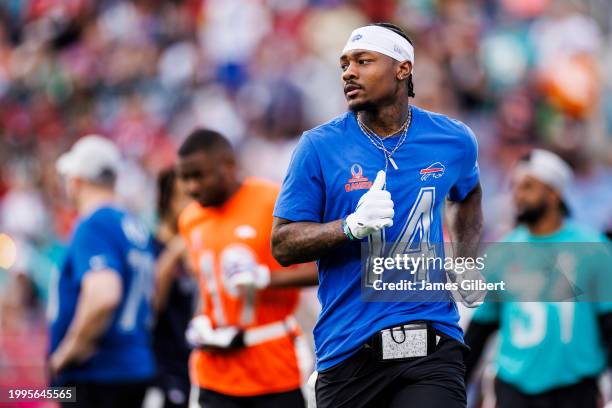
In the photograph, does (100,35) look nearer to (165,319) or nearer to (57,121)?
(57,121)

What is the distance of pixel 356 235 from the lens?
5000 millimetres

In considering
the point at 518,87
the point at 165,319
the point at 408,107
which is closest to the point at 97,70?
the point at 518,87

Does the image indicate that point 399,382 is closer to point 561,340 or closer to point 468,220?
point 468,220

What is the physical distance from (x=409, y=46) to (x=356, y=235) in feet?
3.59

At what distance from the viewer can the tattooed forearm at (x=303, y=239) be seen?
512 centimetres

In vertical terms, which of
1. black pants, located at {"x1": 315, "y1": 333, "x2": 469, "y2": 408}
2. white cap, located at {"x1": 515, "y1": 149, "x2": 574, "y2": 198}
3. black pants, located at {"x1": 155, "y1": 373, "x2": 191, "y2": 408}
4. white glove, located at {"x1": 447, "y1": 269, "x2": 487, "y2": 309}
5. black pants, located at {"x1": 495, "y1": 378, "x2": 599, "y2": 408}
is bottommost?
black pants, located at {"x1": 495, "y1": 378, "x2": 599, "y2": 408}

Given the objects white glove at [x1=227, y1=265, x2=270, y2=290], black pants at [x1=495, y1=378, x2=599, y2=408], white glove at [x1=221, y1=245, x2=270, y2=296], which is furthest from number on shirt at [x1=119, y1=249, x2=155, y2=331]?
black pants at [x1=495, y1=378, x2=599, y2=408]

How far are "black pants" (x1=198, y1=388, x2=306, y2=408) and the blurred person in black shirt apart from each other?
210cm

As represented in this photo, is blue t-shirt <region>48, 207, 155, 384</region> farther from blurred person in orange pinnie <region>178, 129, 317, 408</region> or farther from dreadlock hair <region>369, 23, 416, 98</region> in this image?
dreadlock hair <region>369, 23, 416, 98</region>

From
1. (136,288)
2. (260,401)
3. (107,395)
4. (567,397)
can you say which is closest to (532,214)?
(567,397)

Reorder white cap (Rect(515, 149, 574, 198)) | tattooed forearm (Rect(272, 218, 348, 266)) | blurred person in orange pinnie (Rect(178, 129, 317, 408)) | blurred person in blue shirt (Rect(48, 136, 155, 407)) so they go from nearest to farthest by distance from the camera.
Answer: tattooed forearm (Rect(272, 218, 348, 266)), blurred person in orange pinnie (Rect(178, 129, 317, 408)), blurred person in blue shirt (Rect(48, 136, 155, 407)), white cap (Rect(515, 149, 574, 198))

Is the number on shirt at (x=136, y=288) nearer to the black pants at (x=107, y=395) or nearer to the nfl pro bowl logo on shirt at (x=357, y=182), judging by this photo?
the black pants at (x=107, y=395)

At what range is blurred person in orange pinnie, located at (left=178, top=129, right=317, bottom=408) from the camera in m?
7.10

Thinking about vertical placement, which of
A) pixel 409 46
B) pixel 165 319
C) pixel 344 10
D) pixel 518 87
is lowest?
pixel 165 319
